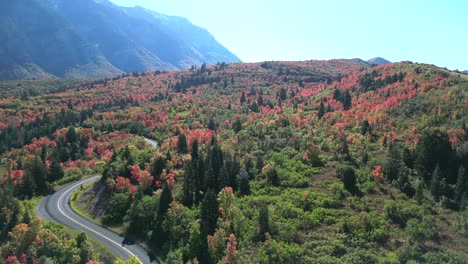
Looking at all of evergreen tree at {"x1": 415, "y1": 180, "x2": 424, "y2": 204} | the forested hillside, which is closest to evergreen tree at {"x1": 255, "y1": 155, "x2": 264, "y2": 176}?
the forested hillside

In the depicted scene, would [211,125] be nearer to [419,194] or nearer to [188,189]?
[188,189]

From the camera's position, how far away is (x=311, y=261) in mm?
50750

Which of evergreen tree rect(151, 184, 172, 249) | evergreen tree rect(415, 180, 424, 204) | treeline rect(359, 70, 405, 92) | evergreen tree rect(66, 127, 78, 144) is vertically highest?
treeline rect(359, 70, 405, 92)

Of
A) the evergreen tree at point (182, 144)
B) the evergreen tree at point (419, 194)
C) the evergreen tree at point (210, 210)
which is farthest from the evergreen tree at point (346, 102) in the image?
the evergreen tree at point (210, 210)

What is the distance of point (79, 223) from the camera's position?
81000 mm

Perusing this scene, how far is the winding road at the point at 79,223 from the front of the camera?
222 ft

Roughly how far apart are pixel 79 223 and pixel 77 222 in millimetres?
799

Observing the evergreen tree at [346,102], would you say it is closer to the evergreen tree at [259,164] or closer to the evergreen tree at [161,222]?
the evergreen tree at [259,164]

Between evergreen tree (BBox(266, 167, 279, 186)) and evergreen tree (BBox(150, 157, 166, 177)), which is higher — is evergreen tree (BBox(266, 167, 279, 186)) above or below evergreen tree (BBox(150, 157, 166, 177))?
above

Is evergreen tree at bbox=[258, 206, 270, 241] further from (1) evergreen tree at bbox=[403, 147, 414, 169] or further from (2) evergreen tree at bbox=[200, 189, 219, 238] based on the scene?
(1) evergreen tree at bbox=[403, 147, 414, 169]

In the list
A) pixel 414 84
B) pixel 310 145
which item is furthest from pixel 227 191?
pixel 414 84

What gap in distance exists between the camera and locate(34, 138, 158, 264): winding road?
67812mm

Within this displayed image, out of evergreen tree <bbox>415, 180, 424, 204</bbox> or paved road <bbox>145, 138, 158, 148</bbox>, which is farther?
paved road <bbox>145, 138, 158, 148</bbox>

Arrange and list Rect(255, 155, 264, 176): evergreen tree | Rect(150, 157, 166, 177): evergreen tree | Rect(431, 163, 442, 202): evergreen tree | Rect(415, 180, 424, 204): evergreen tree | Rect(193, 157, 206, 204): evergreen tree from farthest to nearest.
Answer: Rect(150, 157, 166, 177): evergreen tree → Rect(255, 155, 264, 176): evergreen tree → Rect(193, 157, 206, 204): evergreen tree → Rect(431, 163, 442, 202): evergreen tree → Rect(415, 180, 424, 204): evergreen tree
